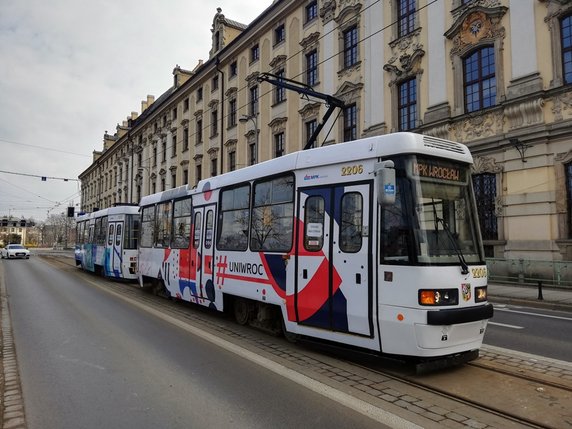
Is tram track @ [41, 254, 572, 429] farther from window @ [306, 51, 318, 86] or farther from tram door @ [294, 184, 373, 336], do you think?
window @ [306, 51, 318, 86]

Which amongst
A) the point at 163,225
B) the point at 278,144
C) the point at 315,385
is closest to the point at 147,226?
the point at 163,225

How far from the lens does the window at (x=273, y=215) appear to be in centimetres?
733

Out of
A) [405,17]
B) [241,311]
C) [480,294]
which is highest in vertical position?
[405,17]

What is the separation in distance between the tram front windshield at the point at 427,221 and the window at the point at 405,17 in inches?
716

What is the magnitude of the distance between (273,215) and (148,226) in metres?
6.97

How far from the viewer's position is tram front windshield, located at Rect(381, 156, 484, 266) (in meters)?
5.60

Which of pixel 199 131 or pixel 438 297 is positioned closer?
pixel 438 297

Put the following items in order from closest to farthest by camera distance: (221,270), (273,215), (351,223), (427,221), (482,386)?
1. (482,386)
2. (427,221)
3. (351,223)
4. (273,215)
5. (221,270)

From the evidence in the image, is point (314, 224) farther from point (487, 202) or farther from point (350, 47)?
point (350, 47)

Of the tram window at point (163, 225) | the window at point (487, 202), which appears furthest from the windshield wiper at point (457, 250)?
the window at point (487, 202)

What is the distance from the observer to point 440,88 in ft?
66.8

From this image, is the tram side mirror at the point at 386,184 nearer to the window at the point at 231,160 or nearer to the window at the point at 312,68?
the window at the point at 312,68

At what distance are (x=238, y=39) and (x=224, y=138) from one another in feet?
24.0

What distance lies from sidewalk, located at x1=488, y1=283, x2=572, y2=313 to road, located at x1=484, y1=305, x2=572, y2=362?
665 mm
